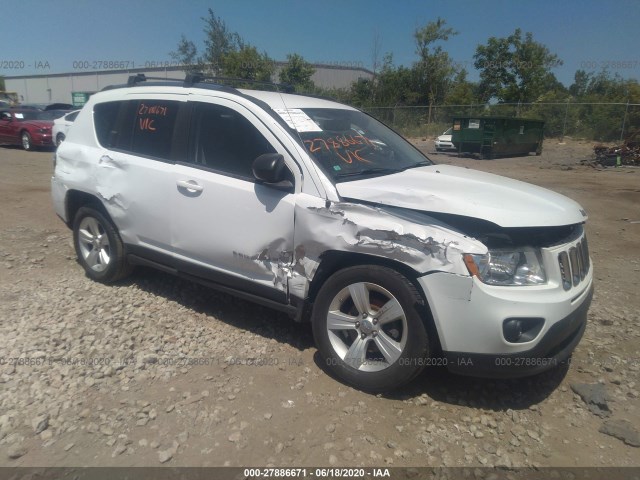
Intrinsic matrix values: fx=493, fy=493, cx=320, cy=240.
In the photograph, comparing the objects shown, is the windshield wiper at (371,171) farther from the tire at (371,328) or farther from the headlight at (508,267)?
the headlight at (508,267)

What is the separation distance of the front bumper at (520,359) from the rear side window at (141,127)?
8.82ft

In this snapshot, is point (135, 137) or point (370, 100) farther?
point (370, 100)

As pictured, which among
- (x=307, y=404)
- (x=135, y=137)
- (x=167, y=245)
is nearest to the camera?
(x=307, y=404)

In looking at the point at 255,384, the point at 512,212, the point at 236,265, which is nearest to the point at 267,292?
the point at 236,265

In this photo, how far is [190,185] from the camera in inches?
149

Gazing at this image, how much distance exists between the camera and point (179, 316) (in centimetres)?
425

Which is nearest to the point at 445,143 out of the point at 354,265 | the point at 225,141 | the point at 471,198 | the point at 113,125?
the point at 113,125

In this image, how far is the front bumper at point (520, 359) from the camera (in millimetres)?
2764

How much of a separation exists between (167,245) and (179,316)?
63 centimetres

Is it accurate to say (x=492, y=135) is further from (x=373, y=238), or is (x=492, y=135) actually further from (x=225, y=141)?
(x=373, y=238)

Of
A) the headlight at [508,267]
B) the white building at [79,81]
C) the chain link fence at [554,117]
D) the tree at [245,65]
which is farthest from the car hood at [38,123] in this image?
the white building at [79,81]

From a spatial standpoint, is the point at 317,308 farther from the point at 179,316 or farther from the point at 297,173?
the point at 179,316

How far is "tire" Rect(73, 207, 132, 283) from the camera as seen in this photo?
14.9 ft

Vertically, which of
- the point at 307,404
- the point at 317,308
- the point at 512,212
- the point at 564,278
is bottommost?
the point at 307,404
